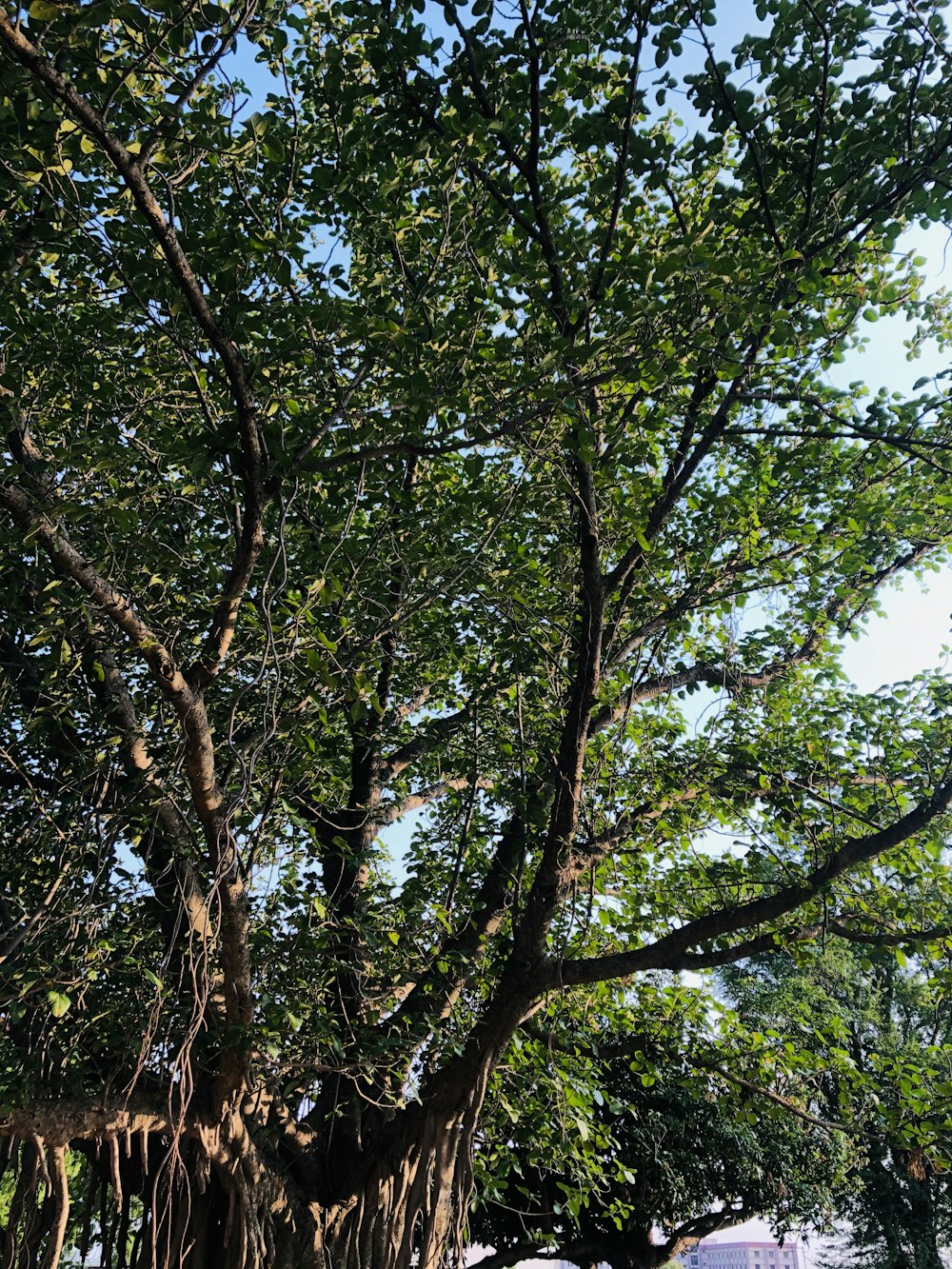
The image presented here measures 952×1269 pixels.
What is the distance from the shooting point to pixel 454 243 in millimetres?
3111

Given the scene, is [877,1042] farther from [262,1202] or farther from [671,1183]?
[262,1202]

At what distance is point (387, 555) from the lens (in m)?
3.68

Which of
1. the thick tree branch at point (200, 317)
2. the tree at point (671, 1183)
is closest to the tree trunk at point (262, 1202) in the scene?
the thick tree branch at point (200, 317)

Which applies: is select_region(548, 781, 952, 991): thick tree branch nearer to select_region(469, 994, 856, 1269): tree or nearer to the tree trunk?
the tree trunk

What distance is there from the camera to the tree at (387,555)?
8.66ft

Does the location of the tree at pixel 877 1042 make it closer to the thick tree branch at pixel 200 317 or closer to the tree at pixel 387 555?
the tree at pixel 387 555

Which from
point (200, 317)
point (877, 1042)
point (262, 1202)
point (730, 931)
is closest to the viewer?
point (200, 317)

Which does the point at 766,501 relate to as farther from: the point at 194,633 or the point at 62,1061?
the point at 62,1061

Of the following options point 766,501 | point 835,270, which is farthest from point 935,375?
point 766,501

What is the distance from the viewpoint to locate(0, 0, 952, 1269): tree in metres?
2.64

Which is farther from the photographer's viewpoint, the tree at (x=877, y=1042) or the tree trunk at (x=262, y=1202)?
the tree at (x=877, y=1042)

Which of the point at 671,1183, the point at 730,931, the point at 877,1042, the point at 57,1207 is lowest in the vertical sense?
the point at 57,1207

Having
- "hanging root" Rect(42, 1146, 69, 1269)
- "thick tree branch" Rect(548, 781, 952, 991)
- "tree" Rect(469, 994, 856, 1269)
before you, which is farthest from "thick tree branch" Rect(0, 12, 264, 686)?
"tree" Rect(469, 994, 856, 1269)

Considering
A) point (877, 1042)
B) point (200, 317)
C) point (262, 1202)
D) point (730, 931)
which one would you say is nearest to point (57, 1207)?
point (262, 1202)
